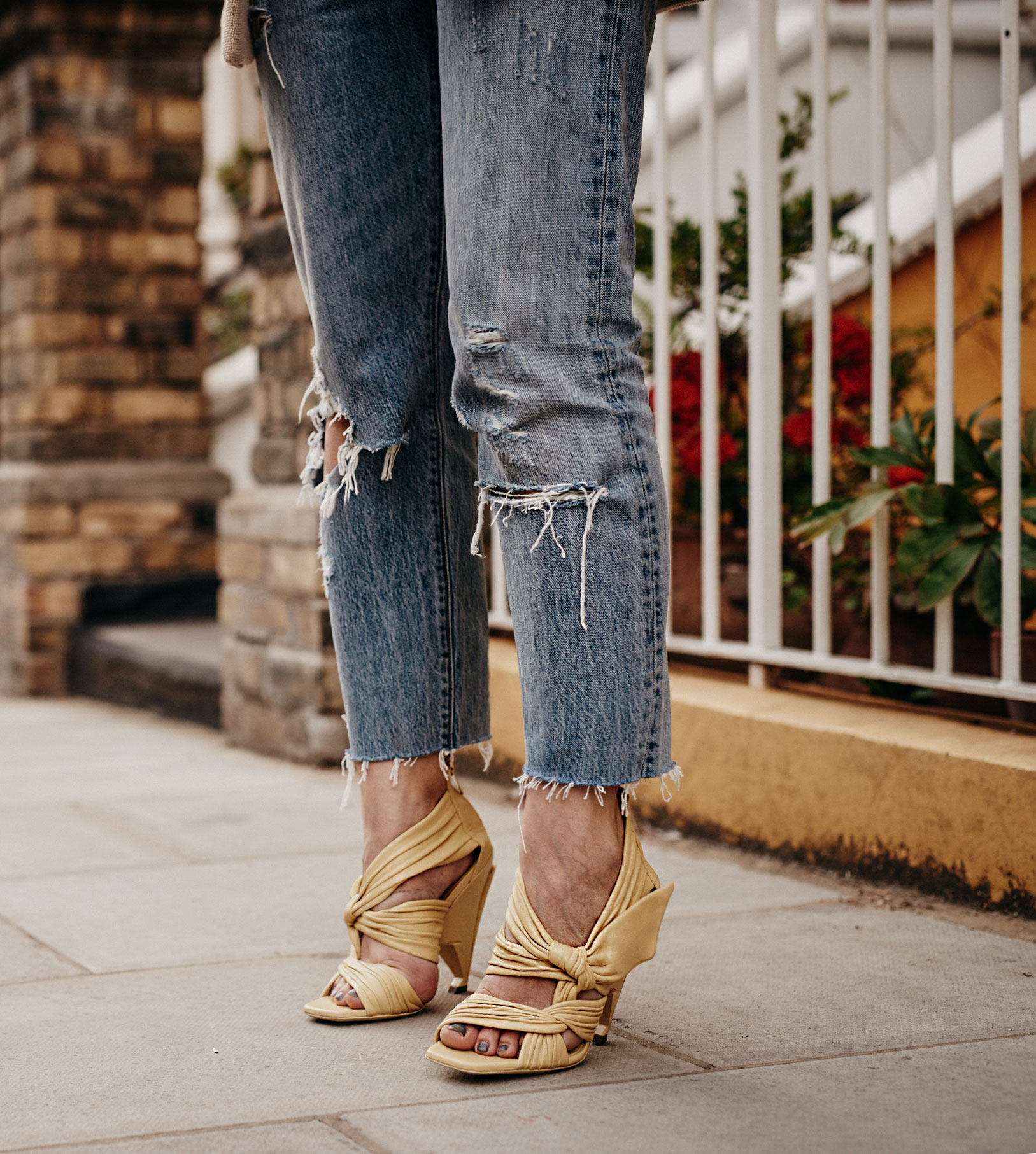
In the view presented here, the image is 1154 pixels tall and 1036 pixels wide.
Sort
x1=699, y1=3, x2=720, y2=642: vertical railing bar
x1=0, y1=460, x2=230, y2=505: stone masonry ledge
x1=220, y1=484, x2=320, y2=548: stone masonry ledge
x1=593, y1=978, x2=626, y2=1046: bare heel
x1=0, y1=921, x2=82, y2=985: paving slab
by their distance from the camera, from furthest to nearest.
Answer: x1=0, y1=460, x2=230, y2=505: stone masonry ledge < x1=220, y1=484, x2=320, y2=548: stone masonry ledge < x1=699, y1=3, x2=720, y2=642: vertical railing bar < x1=0, y1=921, x2=82, y2=985: paving slab < x1=593, y1=978, x2=626, y2=1046: bare heel

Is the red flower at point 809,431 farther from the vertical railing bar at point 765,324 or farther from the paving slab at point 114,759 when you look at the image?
the paving slab at point 114,759

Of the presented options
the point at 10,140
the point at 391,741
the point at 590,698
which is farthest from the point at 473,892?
the point at 10,140

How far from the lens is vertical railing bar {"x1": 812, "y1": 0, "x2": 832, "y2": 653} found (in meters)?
2.35

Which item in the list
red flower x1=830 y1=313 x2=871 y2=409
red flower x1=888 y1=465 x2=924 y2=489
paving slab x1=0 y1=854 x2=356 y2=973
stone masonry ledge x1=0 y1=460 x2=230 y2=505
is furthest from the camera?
stone masonry ledge x1=0 y1=460 x2=230 y2=505

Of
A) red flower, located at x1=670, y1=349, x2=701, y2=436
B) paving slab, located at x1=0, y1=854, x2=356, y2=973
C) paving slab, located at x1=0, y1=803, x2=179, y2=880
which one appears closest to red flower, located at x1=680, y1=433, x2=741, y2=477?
red flower, located at x1=670, y1=349, x2=701, y2=436

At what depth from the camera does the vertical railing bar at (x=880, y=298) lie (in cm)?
221

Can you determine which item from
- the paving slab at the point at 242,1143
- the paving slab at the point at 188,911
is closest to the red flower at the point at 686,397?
the paving slab at the point at 188,911

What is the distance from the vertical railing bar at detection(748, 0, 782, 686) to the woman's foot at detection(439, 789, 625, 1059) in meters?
1.16

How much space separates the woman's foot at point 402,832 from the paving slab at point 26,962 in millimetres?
402

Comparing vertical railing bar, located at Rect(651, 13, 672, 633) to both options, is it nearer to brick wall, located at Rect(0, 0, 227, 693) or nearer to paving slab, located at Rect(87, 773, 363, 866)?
paving slab, located at Rect(87, 773, 363, 866)

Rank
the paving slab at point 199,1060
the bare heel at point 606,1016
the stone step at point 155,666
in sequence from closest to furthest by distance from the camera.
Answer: the paving slab at point 199,1060 < the bare heel at point 606,1016 < the stone step at point 155,666

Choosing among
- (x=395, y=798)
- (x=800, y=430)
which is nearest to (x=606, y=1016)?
(x=395, y=798)

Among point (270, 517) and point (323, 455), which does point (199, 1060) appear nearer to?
point (323, 455)

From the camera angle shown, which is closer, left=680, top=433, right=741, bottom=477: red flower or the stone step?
left=680, top=433, right=741, bottom=477: red flower
